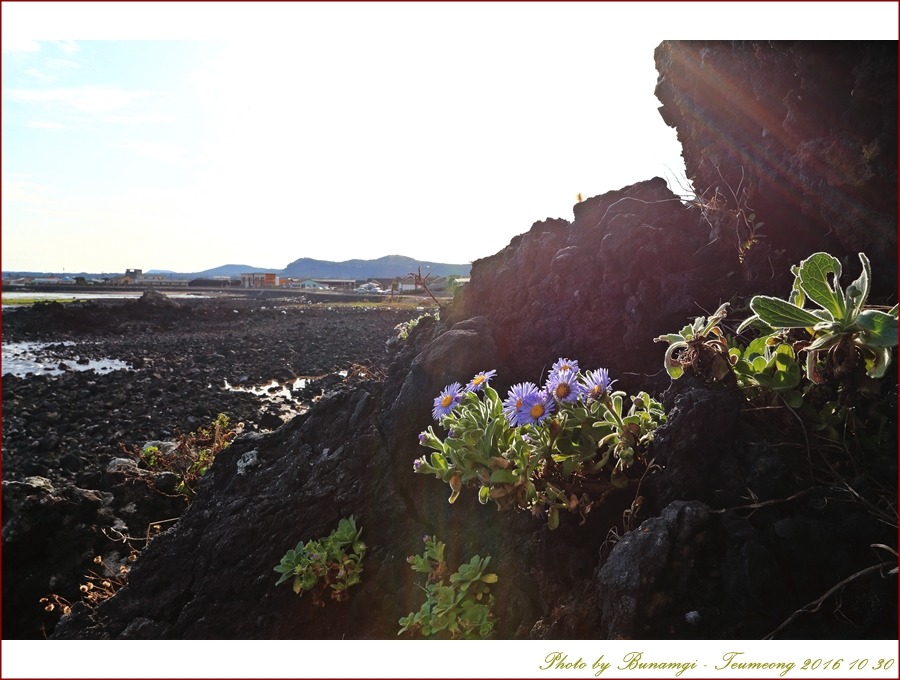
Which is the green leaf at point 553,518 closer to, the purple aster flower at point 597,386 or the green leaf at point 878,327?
the purple aster flower at point 597,386

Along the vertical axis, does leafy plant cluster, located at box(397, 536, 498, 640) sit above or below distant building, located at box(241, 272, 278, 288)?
below

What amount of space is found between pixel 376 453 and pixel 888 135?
3752 millimetres

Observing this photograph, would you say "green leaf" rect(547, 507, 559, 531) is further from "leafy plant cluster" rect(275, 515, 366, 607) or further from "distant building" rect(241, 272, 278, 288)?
"distant building" rect(241, 272, 278, 288)

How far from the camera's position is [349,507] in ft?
14.4

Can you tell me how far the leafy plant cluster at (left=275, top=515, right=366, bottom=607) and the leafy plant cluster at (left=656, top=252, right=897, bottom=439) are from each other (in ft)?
7.77

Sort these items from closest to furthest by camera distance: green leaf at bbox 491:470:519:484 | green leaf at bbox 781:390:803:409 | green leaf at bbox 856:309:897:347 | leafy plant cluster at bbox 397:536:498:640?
green leaf at bbox 856:309:897:347
green leaf at bbox 781:390:803:409
green leaf at bbox 491:470:519:484
leafy plant cluster at bbox 397:536:498:640

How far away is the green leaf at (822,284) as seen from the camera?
2365 millimetres

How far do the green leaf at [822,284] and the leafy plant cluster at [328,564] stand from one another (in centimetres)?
298

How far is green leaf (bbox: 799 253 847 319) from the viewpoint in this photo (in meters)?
2.37

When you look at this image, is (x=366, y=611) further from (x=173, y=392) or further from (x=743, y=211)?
(x=173, y=392)

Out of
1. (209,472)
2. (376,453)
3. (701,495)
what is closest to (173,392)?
(209,472)

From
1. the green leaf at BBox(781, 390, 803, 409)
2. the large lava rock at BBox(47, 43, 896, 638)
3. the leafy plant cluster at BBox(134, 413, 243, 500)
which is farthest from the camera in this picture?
the leafy plant cluster at BBox(134, 413, 243, 500)

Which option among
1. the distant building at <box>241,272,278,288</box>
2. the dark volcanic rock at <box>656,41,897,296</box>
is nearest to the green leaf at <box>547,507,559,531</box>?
the dark volcanic rock at <box>656,41,897,296</box>

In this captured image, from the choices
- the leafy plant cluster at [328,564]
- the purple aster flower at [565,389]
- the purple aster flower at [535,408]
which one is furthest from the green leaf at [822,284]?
the leafy plant cluster at [328,564]
